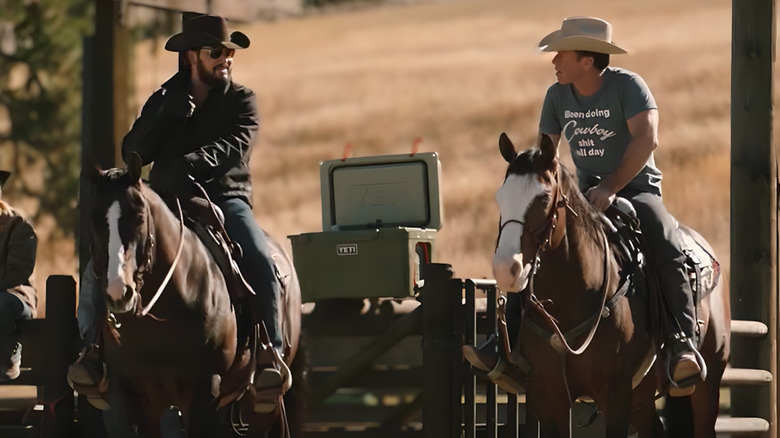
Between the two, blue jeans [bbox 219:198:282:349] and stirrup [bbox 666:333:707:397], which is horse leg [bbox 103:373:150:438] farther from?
stirrup [bbox 666:333:707:397]

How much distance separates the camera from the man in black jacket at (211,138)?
28.1 feet

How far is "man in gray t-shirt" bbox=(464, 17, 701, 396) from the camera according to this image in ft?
27.5

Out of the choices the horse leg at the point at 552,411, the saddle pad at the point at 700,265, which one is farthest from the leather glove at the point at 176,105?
the saddle pad at the point at 700,265

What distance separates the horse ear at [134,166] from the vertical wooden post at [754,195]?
201 inches

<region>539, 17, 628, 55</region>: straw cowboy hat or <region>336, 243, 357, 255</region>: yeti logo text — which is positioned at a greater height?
<region>539, 17, 628, 55</region>: straw cowboy hat

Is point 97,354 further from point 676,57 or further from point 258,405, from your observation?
point 676,57

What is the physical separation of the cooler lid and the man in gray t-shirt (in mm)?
1542

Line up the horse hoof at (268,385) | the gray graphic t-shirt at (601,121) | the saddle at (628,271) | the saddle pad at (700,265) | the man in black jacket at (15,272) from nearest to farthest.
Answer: the saddle at (628,271), the horse hoof at (268,385), the gray graphic t-shirt at (601,121), the saddle pad at (700,265), the man in black jacket at (15,272)

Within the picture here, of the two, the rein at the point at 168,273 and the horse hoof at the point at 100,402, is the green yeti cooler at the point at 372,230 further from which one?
the horse hoof at the point at 100,402

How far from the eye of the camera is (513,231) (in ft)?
24.1

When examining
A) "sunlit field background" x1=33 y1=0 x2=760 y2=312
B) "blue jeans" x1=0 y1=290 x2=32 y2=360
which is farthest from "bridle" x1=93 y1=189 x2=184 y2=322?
"sunlit field background" x1=33 y1=0 x2=760 y2=312

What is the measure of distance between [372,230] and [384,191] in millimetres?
448

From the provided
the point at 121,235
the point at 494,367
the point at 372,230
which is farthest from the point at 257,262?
the point at 372,230

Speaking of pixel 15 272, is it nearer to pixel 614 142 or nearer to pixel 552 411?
pixel 552 411
